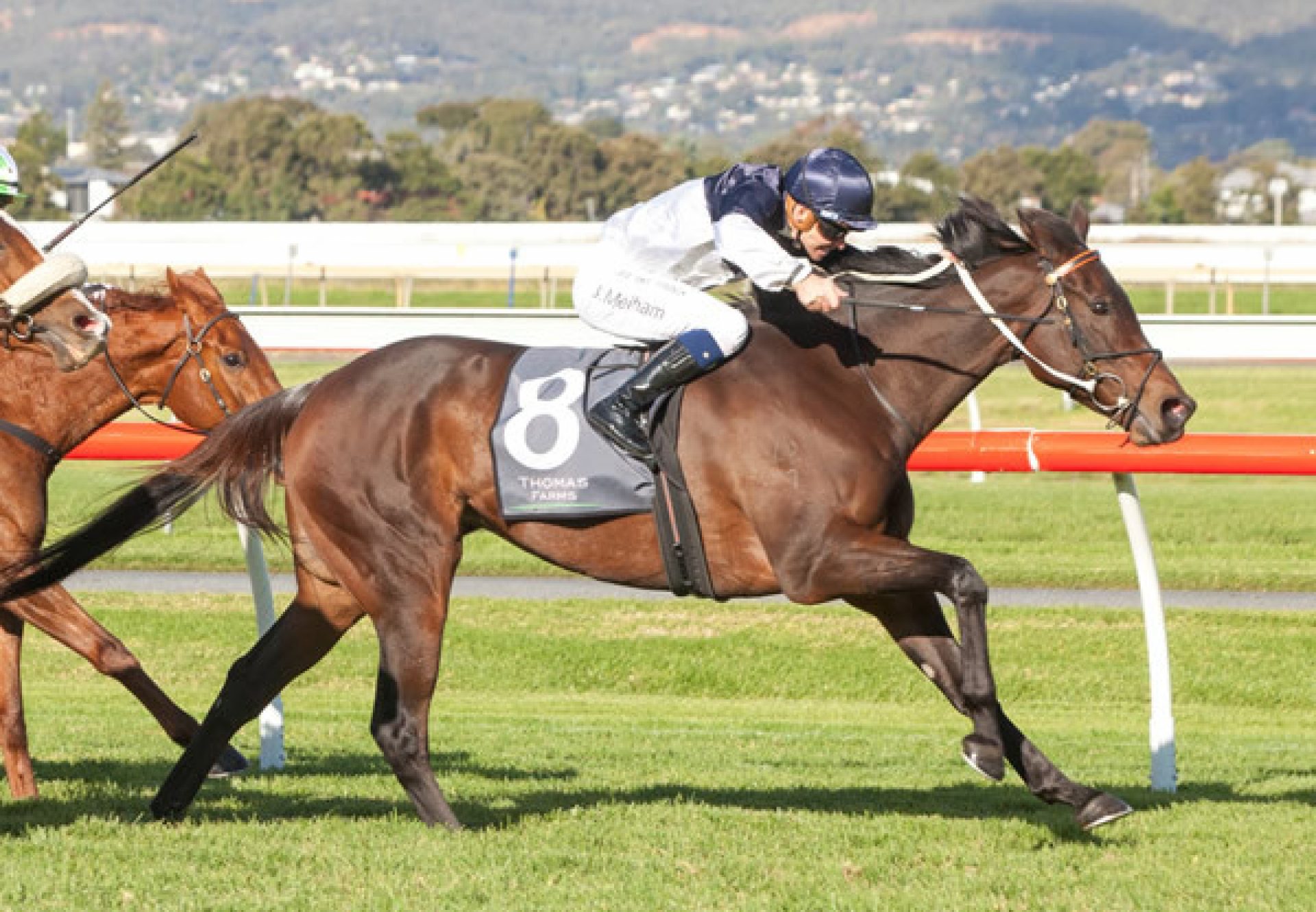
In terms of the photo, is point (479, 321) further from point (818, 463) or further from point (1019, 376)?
point (818, 463)

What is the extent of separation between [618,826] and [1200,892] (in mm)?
1563

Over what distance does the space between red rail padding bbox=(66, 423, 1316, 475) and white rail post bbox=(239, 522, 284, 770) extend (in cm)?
136

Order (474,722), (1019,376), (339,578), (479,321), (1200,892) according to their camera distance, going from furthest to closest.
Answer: (1019,376)
(479,321)
(474,722)
(339,578)
(1200,892)

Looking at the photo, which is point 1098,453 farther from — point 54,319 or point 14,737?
point 14,737

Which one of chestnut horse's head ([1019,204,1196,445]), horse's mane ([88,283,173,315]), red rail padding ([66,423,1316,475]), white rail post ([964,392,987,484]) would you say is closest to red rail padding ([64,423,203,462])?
red rail padding ([66,423,1316,475])

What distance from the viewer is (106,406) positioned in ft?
22.5

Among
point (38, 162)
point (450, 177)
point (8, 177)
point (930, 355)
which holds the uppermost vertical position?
point (8, 177)

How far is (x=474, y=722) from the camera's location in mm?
8383

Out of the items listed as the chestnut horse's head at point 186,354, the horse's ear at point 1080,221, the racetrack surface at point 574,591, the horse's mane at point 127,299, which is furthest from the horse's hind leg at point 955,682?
the racetrack surface at point 574,591

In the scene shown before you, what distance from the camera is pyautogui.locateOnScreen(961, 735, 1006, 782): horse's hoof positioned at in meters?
5.45

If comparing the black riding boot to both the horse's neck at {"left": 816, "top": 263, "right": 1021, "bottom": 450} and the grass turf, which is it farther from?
the grass turf

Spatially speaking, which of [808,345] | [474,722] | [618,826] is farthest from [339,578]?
[474,722]

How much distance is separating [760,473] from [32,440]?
230 centimetres

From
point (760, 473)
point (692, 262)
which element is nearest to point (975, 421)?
point (692, 262)
